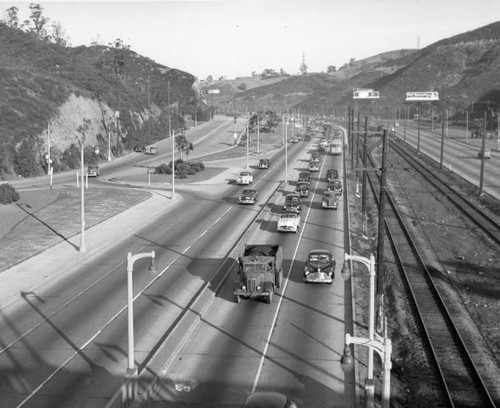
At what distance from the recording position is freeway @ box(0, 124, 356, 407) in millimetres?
22969

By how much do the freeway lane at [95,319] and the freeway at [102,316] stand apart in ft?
0.12

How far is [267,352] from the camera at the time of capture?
1019 inches

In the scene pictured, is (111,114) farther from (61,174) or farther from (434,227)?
(434,227)

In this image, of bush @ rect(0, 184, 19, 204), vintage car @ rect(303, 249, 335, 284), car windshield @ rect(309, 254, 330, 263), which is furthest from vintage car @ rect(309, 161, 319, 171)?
vintage car @ rect(303, 249, 335, 284)

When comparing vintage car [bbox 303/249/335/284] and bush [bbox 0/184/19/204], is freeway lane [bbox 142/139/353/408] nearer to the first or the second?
vintage car [bbox 303/249/335/284]

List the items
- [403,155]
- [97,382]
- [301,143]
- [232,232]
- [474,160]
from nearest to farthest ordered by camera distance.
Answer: [97,382] → [232,232] → [474,160] → [403,155] → [301,143]

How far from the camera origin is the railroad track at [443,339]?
22891 millimetres

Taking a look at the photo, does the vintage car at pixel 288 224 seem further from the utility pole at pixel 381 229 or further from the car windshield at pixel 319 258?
the utility pole at pixel 381 229

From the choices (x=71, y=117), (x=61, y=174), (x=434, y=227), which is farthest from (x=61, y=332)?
(x=71, y=117)

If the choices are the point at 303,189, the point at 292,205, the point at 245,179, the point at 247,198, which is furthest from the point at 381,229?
the point at 245,179

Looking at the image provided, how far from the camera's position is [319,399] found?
21641mm

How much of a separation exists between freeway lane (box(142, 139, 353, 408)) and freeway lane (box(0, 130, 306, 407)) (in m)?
2.01

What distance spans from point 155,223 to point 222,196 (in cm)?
1597

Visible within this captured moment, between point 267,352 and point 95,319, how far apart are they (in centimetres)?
887
